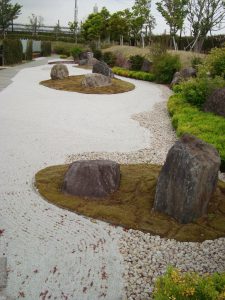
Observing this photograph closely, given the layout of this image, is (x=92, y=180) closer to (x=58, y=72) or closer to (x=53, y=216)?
(x=53, y=216)

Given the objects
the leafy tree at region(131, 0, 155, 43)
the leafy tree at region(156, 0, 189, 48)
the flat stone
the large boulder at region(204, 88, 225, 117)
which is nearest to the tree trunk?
the leafy tree at region(156, 0, 189, 48)

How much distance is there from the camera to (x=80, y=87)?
722 inches

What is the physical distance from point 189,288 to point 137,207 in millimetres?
3013

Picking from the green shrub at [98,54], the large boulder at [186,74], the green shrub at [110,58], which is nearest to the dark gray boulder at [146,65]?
the green shrub at [110,58]

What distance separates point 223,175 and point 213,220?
2.19m

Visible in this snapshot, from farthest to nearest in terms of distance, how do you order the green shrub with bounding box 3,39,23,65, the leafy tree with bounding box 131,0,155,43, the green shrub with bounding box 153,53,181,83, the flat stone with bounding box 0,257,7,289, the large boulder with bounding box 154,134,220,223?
the leafy tree with bounding box 131,0,155,43 → the green shrub with bounding box 3,39,23,65 → the green shrub with bounding box 153,53,181,83 → the large boulder with bounding box 154,134,220,223 → the flat stone with bounding box 0,257,7,289

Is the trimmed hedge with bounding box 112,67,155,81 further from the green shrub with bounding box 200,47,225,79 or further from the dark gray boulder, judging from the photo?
the green shrub with bounding box 200,47,225,79

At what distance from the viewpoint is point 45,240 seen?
492 cm

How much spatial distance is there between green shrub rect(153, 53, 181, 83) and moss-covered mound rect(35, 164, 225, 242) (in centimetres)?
1614

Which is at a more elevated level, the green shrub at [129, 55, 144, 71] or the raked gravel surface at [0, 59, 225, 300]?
the green shrub at [129, 55, 144, 71]

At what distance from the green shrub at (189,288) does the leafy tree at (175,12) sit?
3391cm

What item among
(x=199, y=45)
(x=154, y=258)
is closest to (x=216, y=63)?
(x=154, y=258)

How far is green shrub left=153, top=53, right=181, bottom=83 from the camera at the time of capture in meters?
21.9

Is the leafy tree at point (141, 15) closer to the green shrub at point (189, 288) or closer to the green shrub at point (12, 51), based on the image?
the green shrub at point (12, 51)
